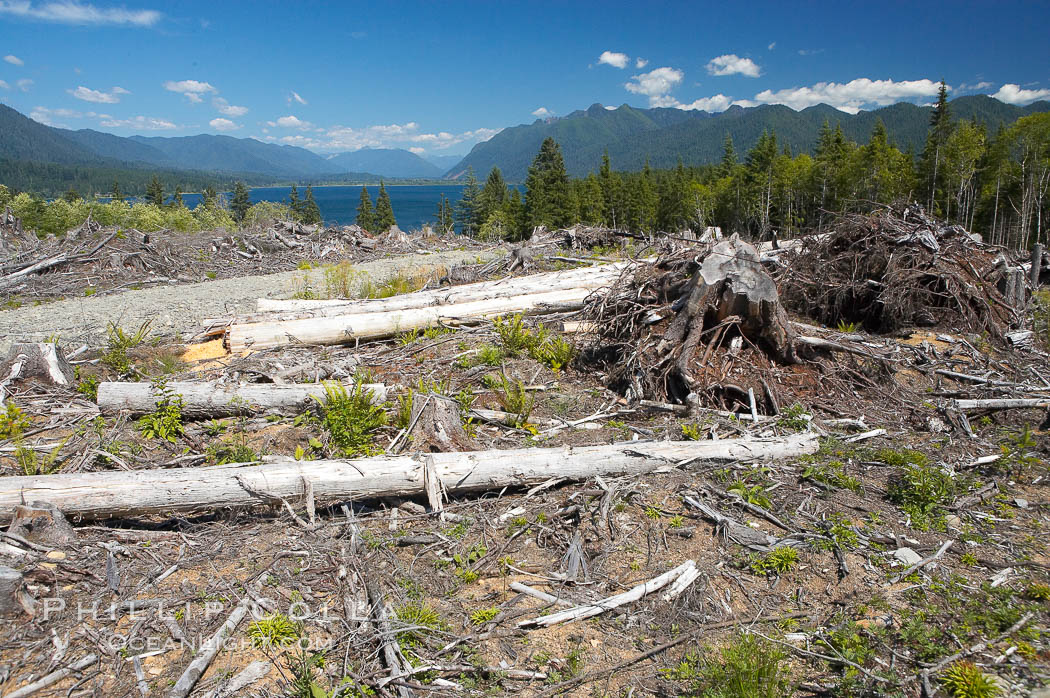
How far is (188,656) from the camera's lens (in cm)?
306

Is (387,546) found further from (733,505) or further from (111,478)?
(733,505)

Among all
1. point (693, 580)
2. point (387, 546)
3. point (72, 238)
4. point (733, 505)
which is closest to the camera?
point (693, 580)

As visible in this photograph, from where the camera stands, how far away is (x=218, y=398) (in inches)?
242

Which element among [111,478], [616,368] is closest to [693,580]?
[616,368]

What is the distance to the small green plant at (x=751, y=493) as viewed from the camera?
4.34m

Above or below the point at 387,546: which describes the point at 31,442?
above

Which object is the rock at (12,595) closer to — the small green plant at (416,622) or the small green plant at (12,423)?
the small green plant at (416,622)

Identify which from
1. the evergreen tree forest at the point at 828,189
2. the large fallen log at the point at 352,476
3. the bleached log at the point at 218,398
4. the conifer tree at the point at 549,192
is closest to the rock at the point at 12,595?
the large fallen log at the point at 352,476

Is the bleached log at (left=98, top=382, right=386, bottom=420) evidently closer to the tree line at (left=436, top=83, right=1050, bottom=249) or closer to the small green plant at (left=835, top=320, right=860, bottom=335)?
the small green plant at (left=835, top=320, right=860, bottom=335)

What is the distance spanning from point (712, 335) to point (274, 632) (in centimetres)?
534

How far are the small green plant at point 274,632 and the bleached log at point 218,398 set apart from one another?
2868 millimetres

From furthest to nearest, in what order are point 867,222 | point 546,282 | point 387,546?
point 546,282 < point 867,222 < point 387,546

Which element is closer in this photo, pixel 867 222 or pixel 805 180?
pixel 867 222

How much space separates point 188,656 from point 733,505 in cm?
382
